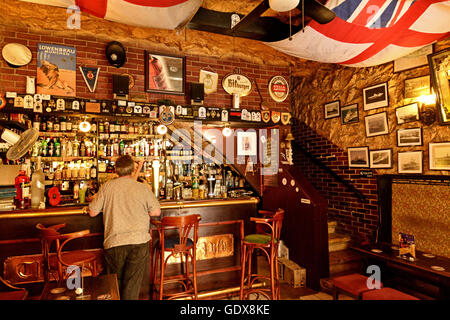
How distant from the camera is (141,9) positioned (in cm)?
285

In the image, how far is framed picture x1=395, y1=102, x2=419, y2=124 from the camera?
3766 mm

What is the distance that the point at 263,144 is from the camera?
18.3 ft

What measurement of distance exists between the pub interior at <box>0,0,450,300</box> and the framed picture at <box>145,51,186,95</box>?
0.02 m

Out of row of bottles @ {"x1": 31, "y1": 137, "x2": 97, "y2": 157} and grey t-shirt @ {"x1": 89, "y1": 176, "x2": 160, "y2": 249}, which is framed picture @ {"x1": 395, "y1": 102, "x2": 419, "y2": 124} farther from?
row of bottles @ {"x1": 31, "y1": 137, "x2": 97, "y2": 157}

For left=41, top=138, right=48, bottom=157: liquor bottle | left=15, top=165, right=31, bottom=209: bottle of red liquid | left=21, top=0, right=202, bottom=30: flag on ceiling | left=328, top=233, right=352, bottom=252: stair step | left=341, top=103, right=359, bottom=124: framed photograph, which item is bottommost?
left=328, top=233, right=352, bottom=252: stair step

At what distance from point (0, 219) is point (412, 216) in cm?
532

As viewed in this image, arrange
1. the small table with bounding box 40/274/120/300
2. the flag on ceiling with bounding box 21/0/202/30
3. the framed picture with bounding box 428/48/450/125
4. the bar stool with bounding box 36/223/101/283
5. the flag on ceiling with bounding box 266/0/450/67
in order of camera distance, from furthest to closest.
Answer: the framed picture with bounding box 428/48/450/125 → the flag on ceiling with bounding box 266/0/450/67 → the flag on ceiling with bounding box 21/0/202/30 → the bar stool with bounding box 36/223/101/283 → the small table with bounding box 40/274/120/300

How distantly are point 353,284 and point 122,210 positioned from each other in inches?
93.5

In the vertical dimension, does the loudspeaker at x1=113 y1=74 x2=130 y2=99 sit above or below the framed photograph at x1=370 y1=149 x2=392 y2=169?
above

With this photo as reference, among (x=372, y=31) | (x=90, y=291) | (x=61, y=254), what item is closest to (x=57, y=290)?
(x=90, y=291)

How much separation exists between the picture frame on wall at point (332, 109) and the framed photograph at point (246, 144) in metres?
1.59

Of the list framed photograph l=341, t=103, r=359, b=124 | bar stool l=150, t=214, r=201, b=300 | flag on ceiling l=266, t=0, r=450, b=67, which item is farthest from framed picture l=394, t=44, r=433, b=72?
bar stool l=150, t=214, r=201, b=300

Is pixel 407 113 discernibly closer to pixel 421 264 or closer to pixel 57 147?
pixel 421 264
